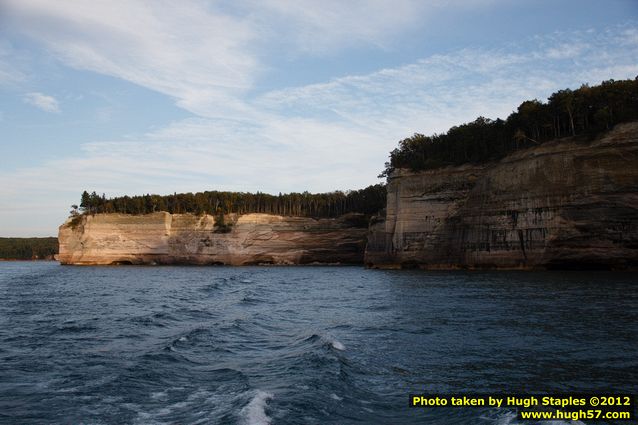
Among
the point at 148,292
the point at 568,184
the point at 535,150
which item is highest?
the point at 535,150

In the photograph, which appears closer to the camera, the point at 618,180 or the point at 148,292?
the point at 148,292

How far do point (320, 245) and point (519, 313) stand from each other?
69.0 meters

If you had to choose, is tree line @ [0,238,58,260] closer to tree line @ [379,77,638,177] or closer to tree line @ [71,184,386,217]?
tree line @ [71,184,386,217]

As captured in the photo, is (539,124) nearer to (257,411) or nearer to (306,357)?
(306,357)

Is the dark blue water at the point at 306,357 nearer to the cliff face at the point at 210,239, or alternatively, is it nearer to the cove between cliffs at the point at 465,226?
the cove between cliffs at the point at 465,226

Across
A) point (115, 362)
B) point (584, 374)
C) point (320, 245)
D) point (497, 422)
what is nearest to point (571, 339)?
point (584, 374)

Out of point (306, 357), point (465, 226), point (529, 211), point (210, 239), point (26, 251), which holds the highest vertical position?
point (529, 211)

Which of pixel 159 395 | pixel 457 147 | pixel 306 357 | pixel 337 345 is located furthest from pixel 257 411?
pixel 457 147

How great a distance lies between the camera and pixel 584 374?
11812 millimetres

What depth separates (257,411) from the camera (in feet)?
32.4

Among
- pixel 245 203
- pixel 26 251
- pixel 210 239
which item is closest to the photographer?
pixel 210 239

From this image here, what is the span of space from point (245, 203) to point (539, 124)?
6497 centimetres

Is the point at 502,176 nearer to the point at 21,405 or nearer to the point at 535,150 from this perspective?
the point at 535,150

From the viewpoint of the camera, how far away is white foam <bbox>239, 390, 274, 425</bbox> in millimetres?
9398
